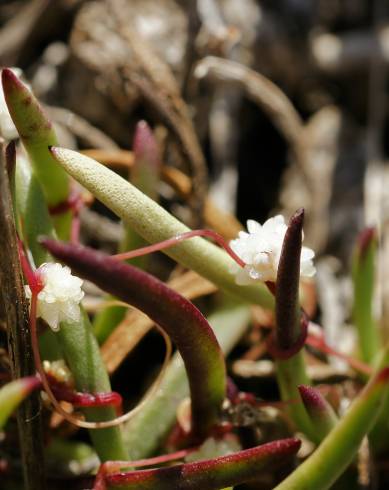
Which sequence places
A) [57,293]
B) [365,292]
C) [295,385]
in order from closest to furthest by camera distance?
[57,293], [295,385], [365,292]

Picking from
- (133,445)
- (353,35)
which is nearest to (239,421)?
(133,445)

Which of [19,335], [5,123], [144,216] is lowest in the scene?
[19,335]

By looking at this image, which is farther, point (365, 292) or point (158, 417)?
point (365, 292)

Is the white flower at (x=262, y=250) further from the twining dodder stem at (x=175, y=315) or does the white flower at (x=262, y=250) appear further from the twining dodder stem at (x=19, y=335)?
the twining dodder stem at (x=19, y=335)

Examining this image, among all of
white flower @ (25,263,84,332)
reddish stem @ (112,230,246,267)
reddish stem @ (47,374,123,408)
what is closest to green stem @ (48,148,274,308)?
reddish stem @ (112,230,246,267)

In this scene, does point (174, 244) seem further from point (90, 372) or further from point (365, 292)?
point (365, 292)

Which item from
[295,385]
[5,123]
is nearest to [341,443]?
[295,385]

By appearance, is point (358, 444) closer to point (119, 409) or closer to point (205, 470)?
point (205, 470)
